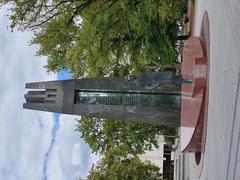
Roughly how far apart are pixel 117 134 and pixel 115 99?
1451 centimetres

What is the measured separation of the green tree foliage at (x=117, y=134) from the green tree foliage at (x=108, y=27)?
4038mm

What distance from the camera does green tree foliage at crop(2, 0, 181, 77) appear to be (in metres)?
20.0

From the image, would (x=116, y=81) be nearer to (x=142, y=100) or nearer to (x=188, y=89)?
(x=142, y=100)

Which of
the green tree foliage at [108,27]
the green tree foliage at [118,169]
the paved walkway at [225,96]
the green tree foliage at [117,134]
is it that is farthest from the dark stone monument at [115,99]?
the green tree foliage at [118,169]

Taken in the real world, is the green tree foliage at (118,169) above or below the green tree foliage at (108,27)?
below

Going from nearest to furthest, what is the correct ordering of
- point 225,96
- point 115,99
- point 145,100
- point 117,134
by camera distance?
point 225,96 < point 145,100 < point 115,99 < point 117,134

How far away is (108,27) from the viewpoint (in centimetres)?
2092

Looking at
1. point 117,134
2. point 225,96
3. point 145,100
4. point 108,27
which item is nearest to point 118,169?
point 117,134

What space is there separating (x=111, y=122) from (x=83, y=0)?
7.87 metres

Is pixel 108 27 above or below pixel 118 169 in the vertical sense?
above

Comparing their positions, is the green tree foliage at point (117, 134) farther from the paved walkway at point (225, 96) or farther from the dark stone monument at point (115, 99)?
the paved walkway at point (225, 96)

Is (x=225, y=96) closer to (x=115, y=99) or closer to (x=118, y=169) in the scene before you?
(x=115, y=99)

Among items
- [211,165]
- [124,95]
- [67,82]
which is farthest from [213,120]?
[67,82]

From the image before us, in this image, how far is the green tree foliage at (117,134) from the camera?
2631cm
